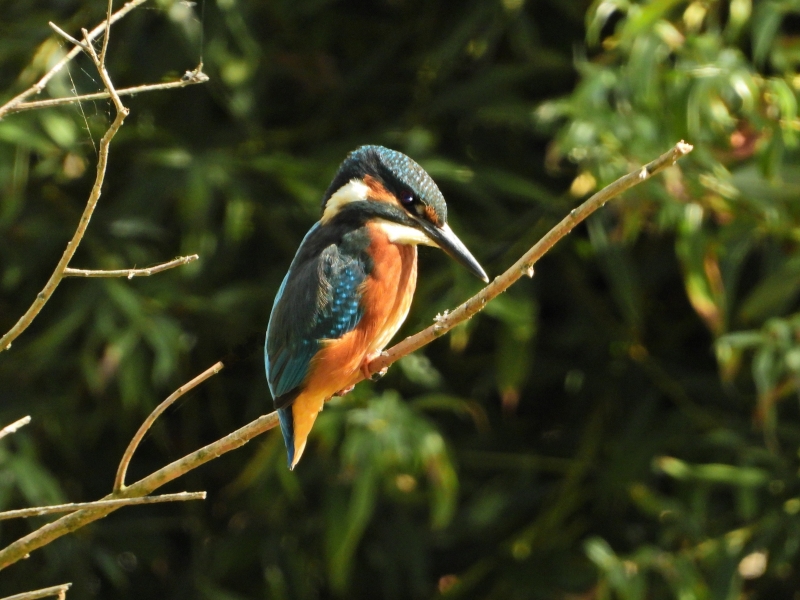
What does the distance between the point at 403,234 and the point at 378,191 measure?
0.10 meters

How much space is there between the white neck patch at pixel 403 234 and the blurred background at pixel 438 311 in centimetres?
75

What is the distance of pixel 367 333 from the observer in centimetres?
187

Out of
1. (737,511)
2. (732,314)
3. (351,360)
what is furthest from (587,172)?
(351,360)

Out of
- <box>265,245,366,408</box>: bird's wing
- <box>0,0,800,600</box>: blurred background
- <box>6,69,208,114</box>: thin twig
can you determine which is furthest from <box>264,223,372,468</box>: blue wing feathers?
<box>0,0,800,600</box>: blurred background

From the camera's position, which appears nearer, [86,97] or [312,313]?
[86,97]

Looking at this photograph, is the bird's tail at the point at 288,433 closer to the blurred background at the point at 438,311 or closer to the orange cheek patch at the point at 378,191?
the orange cheek patch at the point at 378,191

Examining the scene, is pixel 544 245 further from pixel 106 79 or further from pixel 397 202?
pixel 397 202

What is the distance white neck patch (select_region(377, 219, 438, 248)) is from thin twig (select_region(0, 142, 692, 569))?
1.41ft

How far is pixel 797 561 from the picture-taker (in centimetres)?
284

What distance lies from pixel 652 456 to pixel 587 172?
2.60 ft

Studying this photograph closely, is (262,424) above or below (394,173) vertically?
below

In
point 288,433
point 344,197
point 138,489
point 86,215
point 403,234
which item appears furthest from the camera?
point 344,197

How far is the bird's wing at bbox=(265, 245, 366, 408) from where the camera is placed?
1854mm

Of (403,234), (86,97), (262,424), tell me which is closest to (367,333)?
(403,234)
